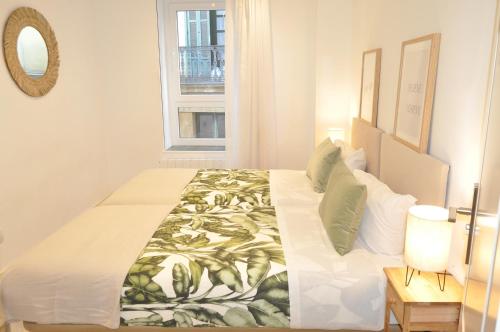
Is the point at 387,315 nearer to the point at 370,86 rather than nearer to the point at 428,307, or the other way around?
the point at 428,307

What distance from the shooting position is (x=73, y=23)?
3707 millimetres

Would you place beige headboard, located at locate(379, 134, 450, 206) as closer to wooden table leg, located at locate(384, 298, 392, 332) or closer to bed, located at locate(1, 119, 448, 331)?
bed, located at locate(1, 119, 448, 331)

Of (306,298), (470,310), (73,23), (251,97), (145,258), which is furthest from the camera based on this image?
(251,97)

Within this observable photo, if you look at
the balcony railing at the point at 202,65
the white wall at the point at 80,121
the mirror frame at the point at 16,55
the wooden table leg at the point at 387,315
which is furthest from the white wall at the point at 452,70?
the mirror frame at the point at 16,55

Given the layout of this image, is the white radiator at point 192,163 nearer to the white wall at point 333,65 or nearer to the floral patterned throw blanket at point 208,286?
the white wall at point 333,65


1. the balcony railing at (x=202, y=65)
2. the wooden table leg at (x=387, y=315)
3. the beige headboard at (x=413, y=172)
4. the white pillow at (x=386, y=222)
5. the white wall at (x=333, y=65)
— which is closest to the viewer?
the wooden table leg at (x=387, y=315)

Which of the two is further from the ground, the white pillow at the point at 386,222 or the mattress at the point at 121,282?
the white pillow at the point at 386,222

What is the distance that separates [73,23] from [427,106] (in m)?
3.30

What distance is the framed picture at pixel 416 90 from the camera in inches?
74.5

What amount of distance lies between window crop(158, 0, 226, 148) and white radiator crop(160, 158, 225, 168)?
244mm

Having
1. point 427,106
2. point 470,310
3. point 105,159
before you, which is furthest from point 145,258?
point 105,159

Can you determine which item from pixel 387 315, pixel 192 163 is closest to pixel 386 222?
pixel 387 315

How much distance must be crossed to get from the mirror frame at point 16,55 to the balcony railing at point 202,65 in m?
1.38

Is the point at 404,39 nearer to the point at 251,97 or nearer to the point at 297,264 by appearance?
the point at 297,264
